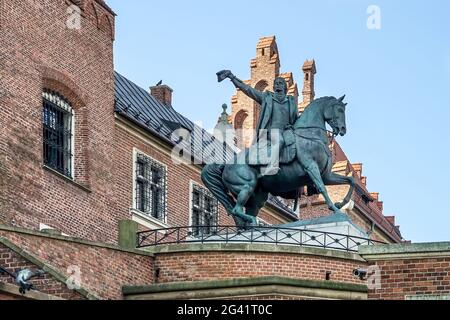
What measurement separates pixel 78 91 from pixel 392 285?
15705mm

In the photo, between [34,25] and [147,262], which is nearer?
[147,262]

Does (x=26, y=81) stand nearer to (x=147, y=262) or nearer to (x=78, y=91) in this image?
(x=78, y=91)

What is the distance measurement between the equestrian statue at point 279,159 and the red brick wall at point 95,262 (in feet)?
9.33

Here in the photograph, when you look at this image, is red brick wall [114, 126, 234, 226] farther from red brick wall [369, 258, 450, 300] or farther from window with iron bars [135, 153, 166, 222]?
red brick wall [369, 258, 450, 300]

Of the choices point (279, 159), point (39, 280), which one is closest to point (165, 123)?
point (279, 159)

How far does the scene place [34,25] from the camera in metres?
46.6

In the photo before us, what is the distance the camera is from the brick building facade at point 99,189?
38500mm

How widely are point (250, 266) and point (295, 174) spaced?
9.55ft

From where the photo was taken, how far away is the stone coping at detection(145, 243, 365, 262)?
4056 centimetres

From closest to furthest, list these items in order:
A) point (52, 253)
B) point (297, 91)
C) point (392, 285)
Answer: point (392, 285) < point (52, 253) < point (297, 91)

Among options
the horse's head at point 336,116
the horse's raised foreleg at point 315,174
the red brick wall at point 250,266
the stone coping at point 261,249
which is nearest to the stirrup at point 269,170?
the horse's raised foreleg at point 315,174
